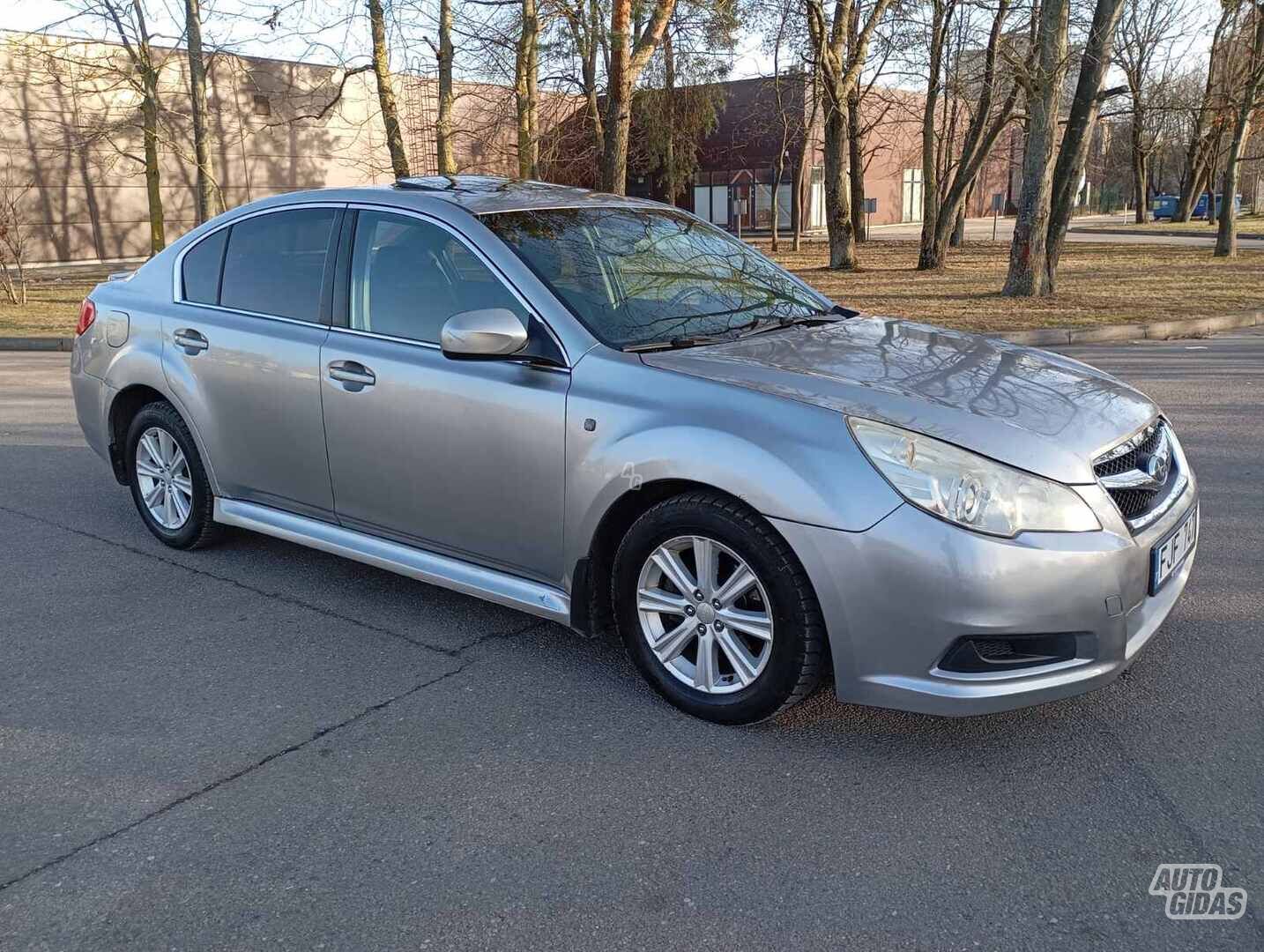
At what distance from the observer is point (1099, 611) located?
3.18m

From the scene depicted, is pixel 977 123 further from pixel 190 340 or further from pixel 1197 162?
pixel 1197 162

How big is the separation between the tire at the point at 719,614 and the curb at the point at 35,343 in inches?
545

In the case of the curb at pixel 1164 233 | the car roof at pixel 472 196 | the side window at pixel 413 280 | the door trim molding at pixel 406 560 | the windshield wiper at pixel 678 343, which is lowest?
the door trim molding at pixel 406 560

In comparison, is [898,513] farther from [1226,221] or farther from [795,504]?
[1226,221]

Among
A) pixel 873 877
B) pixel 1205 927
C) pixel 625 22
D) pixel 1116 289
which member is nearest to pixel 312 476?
pixel 873 877

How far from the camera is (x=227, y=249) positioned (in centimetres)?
518

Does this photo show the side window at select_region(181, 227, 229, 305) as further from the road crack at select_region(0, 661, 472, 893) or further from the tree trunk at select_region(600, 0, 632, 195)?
the tree trunk at select_region(600, 0, 632, 195)

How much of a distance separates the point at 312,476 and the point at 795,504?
227cm

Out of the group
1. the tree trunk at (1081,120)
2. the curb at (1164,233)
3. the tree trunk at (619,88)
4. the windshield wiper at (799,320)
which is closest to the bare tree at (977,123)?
the tree trunk at (1081,120)

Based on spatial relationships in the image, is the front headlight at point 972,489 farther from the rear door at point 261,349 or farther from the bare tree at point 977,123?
the bare tree at point 977,123

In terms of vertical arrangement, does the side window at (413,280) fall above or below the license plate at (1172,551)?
above

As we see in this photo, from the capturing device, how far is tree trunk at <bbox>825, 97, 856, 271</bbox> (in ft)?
77.0

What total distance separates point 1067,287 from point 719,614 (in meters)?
17.4

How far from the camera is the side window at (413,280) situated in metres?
4.16
